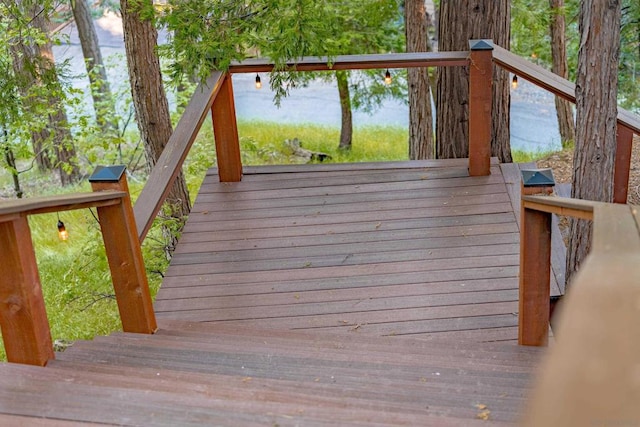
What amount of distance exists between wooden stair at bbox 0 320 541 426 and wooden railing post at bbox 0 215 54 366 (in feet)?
0.33

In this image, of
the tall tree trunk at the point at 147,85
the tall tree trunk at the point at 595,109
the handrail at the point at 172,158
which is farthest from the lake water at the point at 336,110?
the tall tree trunk at the point at 595,109

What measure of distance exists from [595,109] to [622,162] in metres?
0.63

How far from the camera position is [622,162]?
422cm

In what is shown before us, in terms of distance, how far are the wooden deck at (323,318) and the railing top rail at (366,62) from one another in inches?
34.8

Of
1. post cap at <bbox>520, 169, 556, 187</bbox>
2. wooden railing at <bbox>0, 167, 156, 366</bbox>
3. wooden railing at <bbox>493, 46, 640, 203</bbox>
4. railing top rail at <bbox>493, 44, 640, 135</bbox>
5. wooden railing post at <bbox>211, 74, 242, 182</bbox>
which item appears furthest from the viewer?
wooden railing post at <bbox>211, 74, 242, 182</bbox>

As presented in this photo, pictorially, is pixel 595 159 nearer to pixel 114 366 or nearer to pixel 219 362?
pixel 219 362

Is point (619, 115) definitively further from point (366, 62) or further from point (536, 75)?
point (366, 62)

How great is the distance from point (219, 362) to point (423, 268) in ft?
5.73

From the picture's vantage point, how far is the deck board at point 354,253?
383 cm

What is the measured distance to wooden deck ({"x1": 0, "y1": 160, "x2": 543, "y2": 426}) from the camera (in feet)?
6.77

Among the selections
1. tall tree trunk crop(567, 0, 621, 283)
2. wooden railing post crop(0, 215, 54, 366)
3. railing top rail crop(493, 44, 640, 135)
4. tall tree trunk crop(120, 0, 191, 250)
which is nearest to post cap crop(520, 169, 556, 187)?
tall tree trunk crop(567, 0, 621, 283)

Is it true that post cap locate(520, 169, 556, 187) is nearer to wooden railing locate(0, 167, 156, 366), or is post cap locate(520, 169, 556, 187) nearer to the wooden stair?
the wooden stair

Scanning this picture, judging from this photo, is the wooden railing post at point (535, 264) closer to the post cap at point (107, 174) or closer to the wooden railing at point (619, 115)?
the wooden railing at point (619, 115)

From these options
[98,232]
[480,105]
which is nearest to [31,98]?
[98,232]
